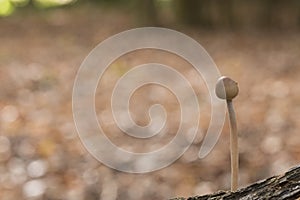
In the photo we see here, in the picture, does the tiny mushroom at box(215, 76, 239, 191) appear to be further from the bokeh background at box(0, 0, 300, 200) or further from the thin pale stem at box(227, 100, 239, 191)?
the bokeh background at box(0, 0, 300, 200)

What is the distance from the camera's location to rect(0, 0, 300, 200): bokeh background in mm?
3711

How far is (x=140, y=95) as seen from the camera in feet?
20.1

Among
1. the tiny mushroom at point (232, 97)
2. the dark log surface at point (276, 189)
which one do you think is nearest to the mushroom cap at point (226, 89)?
the tiny mushroom at point (232, 97)

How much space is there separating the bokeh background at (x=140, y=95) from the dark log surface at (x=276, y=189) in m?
2.41

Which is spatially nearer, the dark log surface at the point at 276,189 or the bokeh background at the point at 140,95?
the dark log surface at the point at 276,189

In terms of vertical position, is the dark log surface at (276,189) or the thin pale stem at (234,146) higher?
the thin pale stem at (234,146)

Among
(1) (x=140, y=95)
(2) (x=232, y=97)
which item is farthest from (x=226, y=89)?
(1) (x=140, y=95)

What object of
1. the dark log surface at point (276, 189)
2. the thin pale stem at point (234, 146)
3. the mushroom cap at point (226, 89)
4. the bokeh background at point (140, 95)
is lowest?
the dark log surface at point (276, 189)

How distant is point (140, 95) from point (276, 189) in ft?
16.8

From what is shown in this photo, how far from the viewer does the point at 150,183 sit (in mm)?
3684

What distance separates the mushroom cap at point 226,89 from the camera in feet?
3.24

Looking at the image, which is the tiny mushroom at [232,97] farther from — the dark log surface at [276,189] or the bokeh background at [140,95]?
the bokeh background at [140,95]

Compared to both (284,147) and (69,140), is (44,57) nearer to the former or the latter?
(69,140)

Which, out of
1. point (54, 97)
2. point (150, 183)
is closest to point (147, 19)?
point (54, 97)
